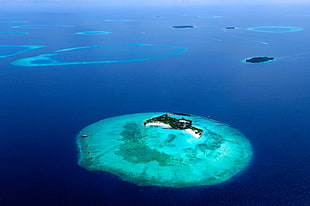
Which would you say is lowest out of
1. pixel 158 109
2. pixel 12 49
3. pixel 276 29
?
pixel 158 109

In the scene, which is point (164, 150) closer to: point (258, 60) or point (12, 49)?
point (258, 60)

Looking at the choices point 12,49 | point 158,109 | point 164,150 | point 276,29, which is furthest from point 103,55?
point 276,29

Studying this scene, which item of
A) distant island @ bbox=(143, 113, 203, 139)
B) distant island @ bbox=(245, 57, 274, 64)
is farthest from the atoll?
distant island @ bbox=(143, 113, 203, 139)

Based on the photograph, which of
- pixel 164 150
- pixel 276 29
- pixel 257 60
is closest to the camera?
pixel 164 150

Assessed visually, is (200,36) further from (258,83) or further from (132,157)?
(132,157)

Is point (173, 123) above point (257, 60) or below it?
below

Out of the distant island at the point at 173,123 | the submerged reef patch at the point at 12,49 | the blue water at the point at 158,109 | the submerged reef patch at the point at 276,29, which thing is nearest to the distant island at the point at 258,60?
the blue water at the point at 158,109

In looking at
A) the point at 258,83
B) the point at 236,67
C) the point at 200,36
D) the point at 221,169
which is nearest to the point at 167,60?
the point at 236,67
